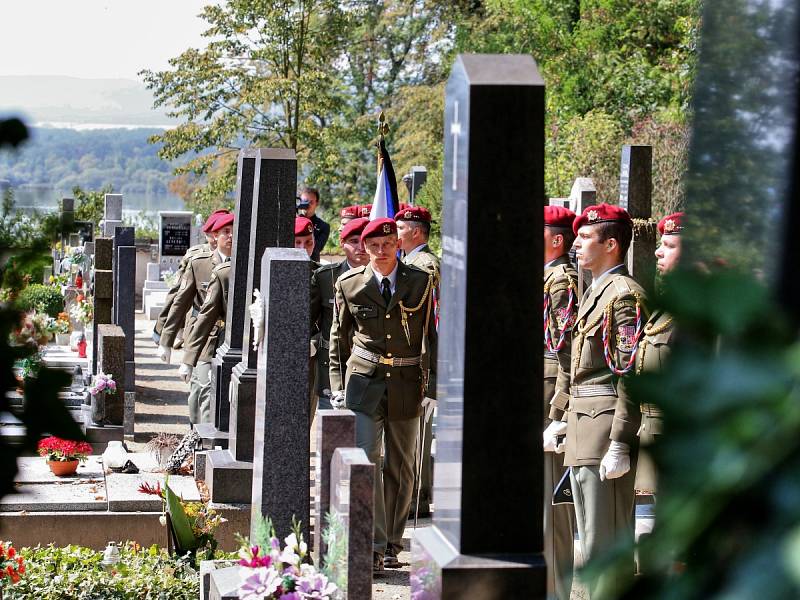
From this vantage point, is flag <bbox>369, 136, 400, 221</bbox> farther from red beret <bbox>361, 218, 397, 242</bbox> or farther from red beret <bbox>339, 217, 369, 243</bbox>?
red beret <bbox>361, 218, 397, 242</bbox>

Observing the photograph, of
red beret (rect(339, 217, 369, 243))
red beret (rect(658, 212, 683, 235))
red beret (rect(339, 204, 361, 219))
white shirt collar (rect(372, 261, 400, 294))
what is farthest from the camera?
red beret (rect(339, 204, 361, 219))

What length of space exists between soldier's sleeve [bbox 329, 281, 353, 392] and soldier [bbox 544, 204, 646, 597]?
1.63 m

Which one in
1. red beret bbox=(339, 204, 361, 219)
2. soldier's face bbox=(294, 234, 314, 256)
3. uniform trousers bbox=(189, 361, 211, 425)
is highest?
red beret bbox=(339, 204, 361, 219)

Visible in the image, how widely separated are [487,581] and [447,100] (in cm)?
126

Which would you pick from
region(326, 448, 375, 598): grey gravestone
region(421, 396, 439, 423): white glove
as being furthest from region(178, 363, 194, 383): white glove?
region(326, 448, 375, 598): grey gravestone

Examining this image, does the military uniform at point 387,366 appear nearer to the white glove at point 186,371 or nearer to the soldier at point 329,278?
the soldier at point 329,278

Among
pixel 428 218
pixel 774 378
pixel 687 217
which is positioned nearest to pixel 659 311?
pixel 774 378

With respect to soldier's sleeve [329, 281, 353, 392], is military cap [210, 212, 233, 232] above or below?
above

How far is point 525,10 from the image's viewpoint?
84.8ft

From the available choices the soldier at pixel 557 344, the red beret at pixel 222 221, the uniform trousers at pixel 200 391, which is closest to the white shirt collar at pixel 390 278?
the soldier at pixel 557 344

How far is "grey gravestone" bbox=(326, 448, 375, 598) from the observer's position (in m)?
4.18

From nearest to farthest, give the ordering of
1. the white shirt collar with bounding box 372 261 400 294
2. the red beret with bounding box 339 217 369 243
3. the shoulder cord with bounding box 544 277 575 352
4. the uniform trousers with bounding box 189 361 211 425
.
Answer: the shoulder cord with bounding box 544 277 575 352, the white shirt collar with bounding box 372 261 400 294, the red beret with bounding box 339 217 369 243, the uniform trousers with bounding box 189 361 211 425

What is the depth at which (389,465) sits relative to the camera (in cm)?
645

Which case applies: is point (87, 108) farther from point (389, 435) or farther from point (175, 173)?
point (389, 435)
